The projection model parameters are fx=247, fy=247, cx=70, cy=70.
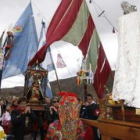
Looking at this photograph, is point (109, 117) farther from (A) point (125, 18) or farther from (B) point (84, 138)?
(A) point (125, 18)

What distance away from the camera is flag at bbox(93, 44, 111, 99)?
5.70 m

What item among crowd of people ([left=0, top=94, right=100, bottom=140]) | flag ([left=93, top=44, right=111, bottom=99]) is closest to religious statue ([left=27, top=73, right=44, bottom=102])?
crowd of people ([left=0, top=94, right=100, bottom=140])

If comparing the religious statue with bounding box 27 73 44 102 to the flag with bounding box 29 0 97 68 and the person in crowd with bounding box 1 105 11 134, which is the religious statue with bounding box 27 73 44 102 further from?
the flag with bounding box 29 0 97 68

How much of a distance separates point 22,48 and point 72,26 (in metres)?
9.69

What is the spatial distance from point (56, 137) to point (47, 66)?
11.9 m

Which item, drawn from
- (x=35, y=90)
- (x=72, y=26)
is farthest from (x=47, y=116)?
(x=72, y=26)

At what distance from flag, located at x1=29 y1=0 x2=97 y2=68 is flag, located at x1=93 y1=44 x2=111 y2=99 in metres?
0.44

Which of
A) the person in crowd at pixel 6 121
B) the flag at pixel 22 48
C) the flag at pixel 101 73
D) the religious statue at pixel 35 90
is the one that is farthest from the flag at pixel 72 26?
the flag at pixel 22 48

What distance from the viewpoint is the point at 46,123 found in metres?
7.24

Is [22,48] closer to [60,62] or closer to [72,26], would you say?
[60,62]

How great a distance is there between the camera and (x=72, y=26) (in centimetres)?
545

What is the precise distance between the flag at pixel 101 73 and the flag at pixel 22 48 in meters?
8.87

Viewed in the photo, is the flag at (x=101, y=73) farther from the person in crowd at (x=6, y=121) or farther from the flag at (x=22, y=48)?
the flag at (x=22, y=48)

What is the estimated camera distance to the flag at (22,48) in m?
14.4
